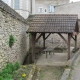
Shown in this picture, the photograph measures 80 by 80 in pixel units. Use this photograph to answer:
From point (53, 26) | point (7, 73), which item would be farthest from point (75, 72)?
point (7, 73)

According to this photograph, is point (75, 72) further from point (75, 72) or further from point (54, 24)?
point (54, 24)

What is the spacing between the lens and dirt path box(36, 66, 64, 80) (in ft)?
32.2

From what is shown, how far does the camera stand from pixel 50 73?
10.6 metres

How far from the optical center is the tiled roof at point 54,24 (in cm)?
1229

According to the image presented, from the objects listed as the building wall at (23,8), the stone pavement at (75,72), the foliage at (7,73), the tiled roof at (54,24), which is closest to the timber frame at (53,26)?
the tiled roof at (54,24)

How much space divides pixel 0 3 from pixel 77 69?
5.38 metres

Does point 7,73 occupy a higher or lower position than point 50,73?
higher

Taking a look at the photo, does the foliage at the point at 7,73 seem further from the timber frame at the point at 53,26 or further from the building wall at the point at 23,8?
the building wall at the point at 23,8

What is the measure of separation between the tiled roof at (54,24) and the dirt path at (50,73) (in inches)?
93.1

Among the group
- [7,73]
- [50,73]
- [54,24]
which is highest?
[54,24]

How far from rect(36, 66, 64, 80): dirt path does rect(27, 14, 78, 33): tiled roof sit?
2364 millimetres

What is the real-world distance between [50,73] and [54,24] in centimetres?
356

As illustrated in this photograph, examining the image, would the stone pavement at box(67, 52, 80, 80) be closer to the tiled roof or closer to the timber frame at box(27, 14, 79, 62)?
the timber frame at box(27, 14, 79, 62)

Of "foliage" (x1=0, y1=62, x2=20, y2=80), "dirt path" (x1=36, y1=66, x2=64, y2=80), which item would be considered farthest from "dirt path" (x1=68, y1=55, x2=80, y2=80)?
"foliage" (x1=0, y1=62, x2=20, y2=80)
